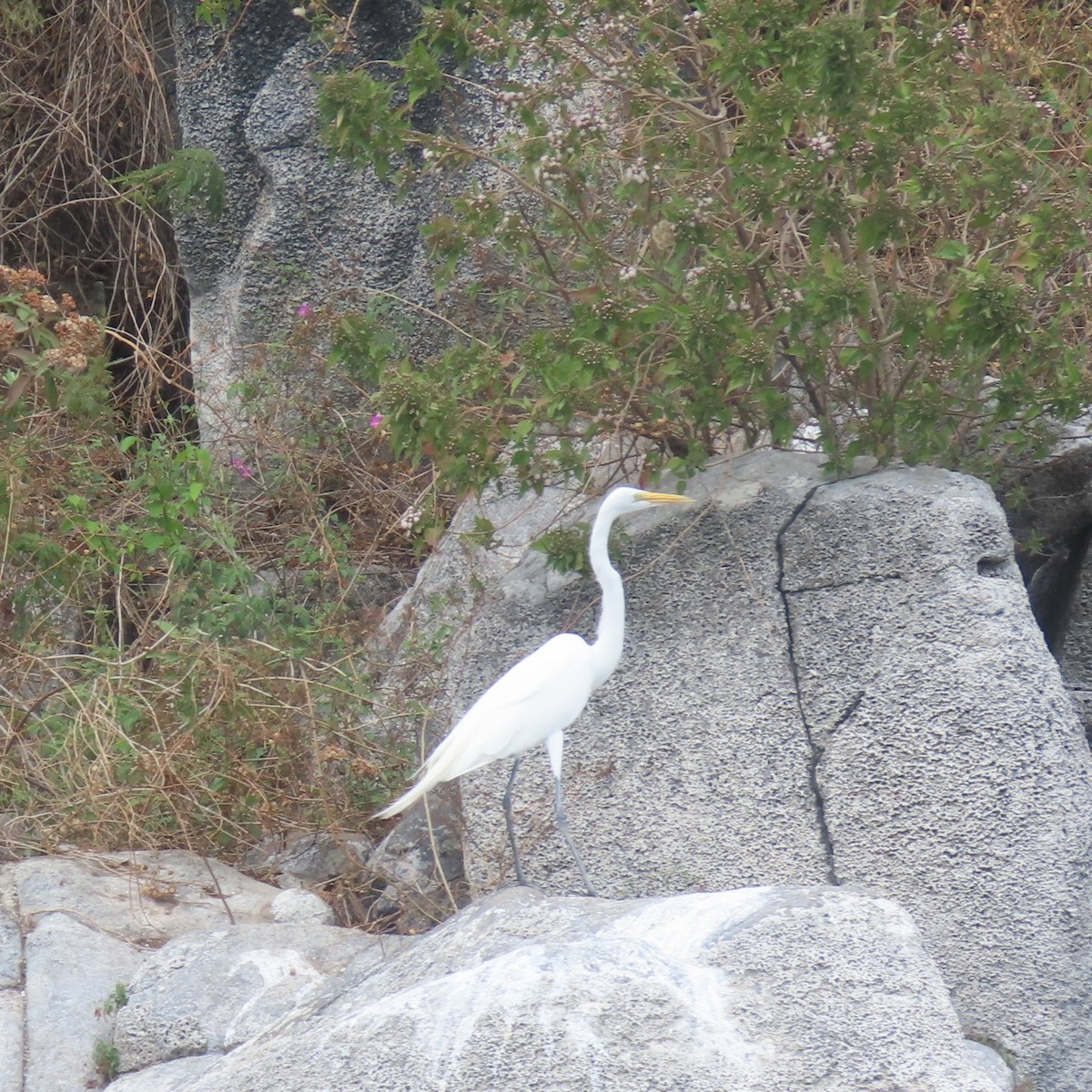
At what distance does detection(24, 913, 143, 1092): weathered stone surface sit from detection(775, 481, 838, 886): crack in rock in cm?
158

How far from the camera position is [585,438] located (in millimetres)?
3539

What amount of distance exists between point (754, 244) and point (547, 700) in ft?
4.43

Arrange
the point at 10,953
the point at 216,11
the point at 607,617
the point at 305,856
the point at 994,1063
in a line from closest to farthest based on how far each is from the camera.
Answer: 1. the point at 994,1063
2. the point at 607,617
3. the point at 10,953
4. the point at 305,856
5. the point at 216,11

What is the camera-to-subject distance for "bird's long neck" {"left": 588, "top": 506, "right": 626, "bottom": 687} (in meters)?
3.08

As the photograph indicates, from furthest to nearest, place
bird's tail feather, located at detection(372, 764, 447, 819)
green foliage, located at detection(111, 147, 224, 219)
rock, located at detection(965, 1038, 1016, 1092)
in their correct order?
green foliage, located at detection(111, 147, 224, 219)
bird's tail feather, located at detection(372, 764, 447, 819)
rock, located at detection(965, 1038, 1016, 1092)

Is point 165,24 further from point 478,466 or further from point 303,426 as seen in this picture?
point 478,466

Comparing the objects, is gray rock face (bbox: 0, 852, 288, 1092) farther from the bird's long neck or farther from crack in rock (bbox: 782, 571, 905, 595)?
crack in rock (bbox: 782, 571, 905, 595)

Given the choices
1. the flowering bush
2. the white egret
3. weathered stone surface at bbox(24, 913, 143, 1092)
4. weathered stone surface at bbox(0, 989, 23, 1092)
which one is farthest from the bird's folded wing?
the flowering bush

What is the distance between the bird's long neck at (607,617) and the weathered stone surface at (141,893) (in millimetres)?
1248

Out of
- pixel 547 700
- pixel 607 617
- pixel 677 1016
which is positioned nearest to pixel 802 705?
pixel 607 617

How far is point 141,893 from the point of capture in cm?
377

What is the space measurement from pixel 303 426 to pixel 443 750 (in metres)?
2.89

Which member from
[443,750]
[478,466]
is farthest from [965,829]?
[478,466]

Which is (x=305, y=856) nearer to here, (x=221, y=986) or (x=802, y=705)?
(x=221, y=986)
